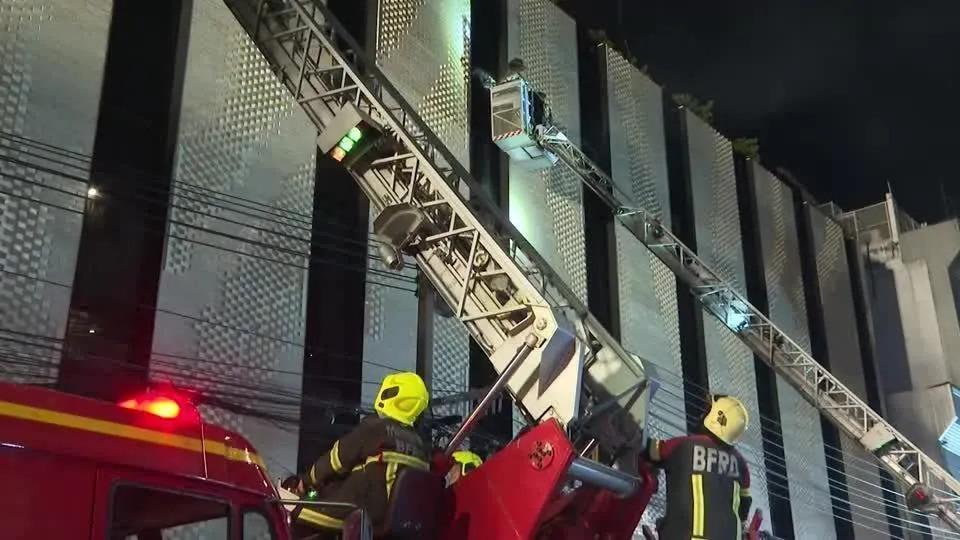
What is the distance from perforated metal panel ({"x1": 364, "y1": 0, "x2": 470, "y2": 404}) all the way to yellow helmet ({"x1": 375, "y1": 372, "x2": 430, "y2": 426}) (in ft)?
13.5

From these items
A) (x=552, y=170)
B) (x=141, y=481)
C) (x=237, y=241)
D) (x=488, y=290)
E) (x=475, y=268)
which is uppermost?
(x=552, y=170)

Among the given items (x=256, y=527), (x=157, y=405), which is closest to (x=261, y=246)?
(x=157, y=405)

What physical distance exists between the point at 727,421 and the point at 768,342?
29.6 feet

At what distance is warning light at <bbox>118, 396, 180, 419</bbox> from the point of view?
3.76 meters

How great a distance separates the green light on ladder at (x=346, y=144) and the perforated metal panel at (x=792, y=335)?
10.6 metres

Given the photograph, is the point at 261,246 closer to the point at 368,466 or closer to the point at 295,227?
the point at 295,227

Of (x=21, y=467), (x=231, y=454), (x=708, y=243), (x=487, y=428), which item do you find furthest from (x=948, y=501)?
(x=21, y=467)

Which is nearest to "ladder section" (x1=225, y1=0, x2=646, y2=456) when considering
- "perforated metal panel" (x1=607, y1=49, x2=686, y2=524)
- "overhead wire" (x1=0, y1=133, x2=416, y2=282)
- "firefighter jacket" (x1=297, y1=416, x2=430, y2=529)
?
"overhead wire" (x1=0, y1=133, x2=416, y2=282)

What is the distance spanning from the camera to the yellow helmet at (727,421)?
609 cm

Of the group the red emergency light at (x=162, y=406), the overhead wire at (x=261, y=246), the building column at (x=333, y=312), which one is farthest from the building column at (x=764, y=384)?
the red emergency light at (x=162, y=406)

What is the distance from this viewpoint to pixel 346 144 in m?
7.75

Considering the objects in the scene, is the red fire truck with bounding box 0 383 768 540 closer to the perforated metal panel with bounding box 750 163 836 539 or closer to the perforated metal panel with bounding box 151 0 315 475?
the perforated metal panel with bounding box 151 0 315 475

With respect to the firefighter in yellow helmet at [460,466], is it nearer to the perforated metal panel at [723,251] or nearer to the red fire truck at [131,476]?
the red fire truck at [131,476]

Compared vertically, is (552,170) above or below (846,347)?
above
